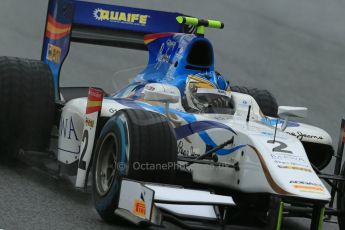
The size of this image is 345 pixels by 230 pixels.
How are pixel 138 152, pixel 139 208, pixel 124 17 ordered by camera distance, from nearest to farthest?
pixel 139 208 → pixel 138 152 → pixel 124 17

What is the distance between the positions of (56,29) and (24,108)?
165 cm

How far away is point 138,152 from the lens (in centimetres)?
694

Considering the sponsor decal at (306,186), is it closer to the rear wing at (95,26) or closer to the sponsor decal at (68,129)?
the sponsor decal at (68,129)

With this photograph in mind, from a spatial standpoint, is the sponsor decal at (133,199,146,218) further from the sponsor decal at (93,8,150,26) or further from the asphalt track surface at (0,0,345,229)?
the asphalt track surface at (0,0,345,229)

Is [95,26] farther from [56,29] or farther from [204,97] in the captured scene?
[204,97]

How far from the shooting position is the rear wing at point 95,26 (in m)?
10.4

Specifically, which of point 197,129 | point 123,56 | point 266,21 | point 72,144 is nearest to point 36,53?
point 123,56

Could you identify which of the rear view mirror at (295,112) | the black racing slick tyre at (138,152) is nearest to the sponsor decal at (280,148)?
the rear view mirror at (295,112)

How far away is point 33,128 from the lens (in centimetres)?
919

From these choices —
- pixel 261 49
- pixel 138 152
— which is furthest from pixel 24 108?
pixel 261 49

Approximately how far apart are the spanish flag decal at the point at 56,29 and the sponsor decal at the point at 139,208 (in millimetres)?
4023

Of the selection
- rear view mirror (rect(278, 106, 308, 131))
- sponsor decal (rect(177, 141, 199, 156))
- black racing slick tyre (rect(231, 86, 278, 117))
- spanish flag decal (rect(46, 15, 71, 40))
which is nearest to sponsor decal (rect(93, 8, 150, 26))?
spanish flag decal (rect(46, 15, 71, 40))

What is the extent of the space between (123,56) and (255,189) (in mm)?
8721

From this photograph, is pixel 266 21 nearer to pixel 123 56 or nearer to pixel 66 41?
pixel 123 56
